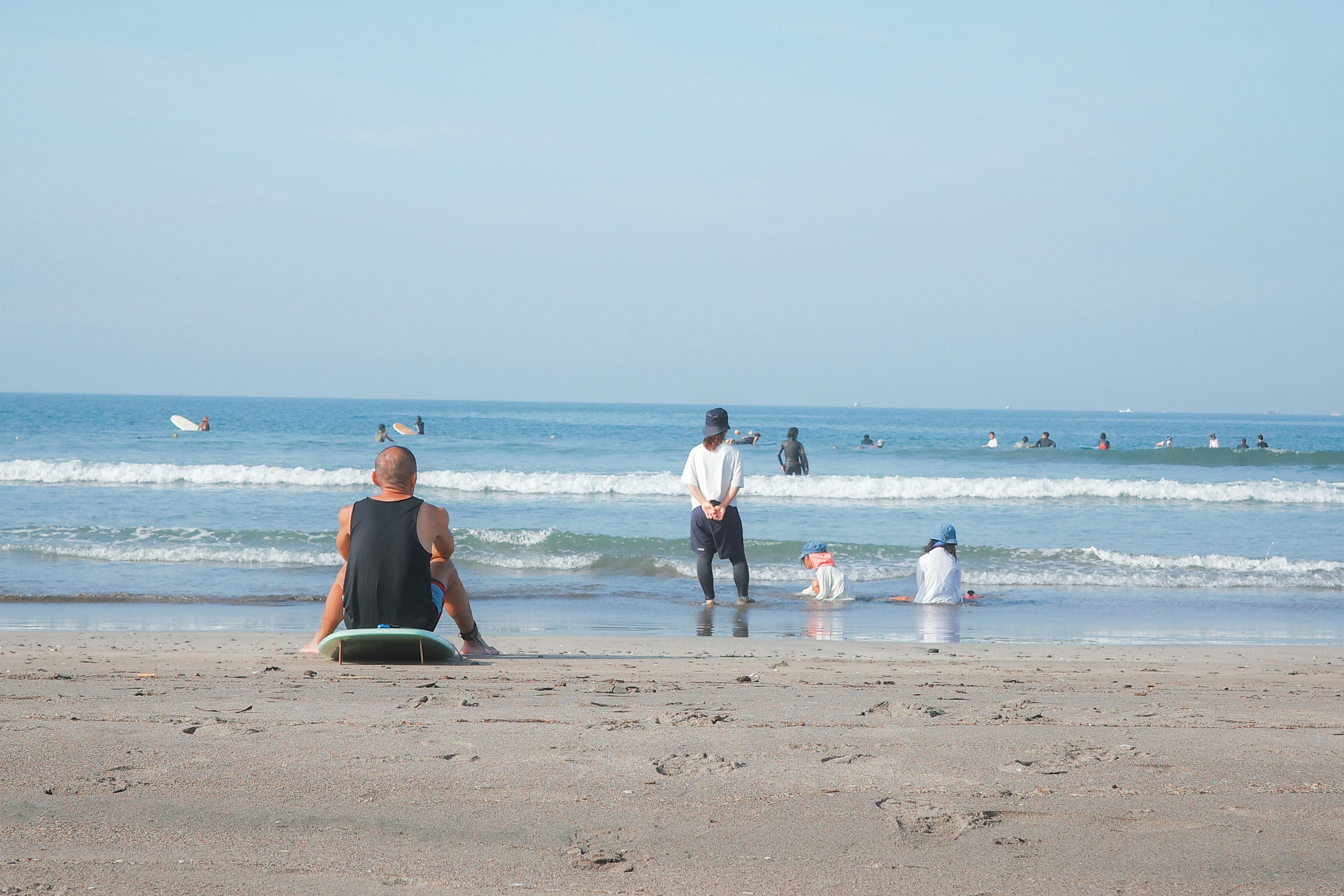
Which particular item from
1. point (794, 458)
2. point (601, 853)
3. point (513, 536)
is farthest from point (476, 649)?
point (794, 458)

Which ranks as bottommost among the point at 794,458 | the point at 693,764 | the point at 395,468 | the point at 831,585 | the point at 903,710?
the point at 831,585

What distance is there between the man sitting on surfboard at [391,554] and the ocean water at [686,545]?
2563mm

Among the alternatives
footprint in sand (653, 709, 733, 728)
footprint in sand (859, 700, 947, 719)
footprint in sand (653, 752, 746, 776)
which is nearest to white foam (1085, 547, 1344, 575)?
footprint in sand (859, 700, 947, 719)

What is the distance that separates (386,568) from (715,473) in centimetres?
407

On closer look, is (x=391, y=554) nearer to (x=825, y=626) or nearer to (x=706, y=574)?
(x=825, y=626)

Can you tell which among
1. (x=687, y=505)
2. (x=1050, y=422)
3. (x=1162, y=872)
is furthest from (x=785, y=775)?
(x=1050, y=422)

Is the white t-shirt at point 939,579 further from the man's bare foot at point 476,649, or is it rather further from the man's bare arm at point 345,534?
the man's bare arm at point 345,534

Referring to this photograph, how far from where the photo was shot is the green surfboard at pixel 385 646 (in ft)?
16.2

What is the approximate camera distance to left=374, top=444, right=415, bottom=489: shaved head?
502cm

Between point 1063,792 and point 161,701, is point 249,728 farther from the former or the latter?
point 1063,792

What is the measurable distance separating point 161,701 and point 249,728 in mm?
792

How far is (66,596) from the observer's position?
8797 millimetres

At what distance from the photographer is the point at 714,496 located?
28.3 feet

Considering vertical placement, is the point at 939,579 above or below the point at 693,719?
below
